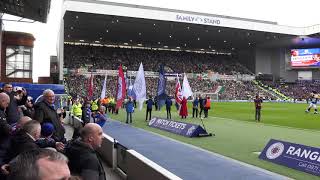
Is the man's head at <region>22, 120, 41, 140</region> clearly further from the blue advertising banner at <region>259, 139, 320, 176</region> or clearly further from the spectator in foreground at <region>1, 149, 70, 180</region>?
the blue advertising banner at <region>259, 139, 320, 176</region>

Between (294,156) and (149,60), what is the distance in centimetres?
6875

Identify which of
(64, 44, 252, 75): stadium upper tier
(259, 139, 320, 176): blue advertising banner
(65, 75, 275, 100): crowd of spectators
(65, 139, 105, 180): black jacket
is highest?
(64, 44, 252, 75): stadium upper tier

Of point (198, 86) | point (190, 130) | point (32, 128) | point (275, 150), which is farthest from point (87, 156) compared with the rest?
point (198, 86)

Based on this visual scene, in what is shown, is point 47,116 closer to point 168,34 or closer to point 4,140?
point 4,140

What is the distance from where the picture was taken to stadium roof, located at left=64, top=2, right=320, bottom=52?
5866 centimetres

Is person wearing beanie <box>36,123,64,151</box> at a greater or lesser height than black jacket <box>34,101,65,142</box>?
lesser

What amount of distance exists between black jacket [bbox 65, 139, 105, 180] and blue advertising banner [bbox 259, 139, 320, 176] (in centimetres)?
739

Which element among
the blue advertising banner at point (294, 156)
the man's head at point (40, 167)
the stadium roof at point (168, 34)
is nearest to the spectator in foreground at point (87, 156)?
the man's head at point (40, 167)

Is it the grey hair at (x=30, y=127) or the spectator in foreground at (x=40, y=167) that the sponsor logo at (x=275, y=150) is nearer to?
the grey hair at (x=30, y=127)

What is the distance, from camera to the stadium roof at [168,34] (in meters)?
58.7

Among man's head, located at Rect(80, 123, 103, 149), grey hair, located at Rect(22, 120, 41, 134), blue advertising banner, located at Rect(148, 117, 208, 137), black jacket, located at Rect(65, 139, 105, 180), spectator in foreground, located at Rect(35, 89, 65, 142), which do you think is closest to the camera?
black jacket, located at Rect(65, 139, 105, 180)

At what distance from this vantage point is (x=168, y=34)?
70375 mm

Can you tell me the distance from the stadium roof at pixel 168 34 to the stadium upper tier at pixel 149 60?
1.87 m

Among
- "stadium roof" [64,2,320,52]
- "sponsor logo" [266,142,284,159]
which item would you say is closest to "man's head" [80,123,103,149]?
"sponsor logo" [266,142,284,159]
